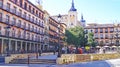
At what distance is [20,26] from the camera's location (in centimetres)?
5203

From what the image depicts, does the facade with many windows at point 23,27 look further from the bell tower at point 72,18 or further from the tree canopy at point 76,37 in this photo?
the bell tower at point 72,18

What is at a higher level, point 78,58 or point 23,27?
point 23,27

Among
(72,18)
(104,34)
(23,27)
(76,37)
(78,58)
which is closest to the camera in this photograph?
(78,58)

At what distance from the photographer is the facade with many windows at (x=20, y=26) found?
44.6 metres

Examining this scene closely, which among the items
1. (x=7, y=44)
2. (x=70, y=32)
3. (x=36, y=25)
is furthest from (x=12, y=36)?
(x=70, y=32)

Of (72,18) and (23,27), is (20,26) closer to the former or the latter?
(23,27)

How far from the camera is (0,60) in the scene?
29.6 meters

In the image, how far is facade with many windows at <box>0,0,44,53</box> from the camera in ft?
146

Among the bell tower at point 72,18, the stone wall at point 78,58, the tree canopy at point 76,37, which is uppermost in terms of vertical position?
the bell tower at point 72,18

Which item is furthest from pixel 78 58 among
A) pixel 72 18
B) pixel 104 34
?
pixel 72 18

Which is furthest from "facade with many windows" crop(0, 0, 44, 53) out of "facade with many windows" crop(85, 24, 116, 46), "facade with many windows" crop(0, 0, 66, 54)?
"facade with many windows" crop(85, 24, 116, 46)

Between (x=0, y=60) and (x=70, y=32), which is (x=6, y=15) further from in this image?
(x=70, y=32)

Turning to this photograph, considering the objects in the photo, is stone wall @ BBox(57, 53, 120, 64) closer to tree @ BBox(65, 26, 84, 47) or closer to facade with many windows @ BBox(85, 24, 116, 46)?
tree @ BBox(65, 26, 84, 47)

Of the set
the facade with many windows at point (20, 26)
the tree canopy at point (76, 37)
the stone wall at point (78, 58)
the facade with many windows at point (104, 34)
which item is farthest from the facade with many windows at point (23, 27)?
the facade with many windows at point (104, 34)
